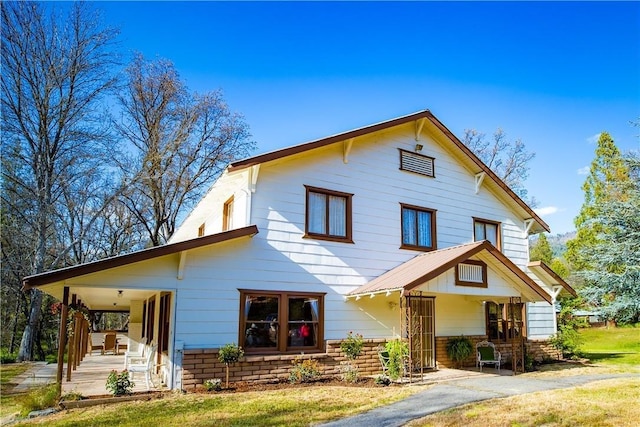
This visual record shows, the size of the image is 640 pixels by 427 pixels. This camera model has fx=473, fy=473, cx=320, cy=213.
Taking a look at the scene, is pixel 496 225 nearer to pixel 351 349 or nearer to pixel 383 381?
pixel 351 349

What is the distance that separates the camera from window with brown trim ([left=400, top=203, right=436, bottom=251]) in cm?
1445

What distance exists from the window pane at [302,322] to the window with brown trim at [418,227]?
364 centimetres

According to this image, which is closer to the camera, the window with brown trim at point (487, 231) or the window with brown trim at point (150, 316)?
the window with brown trim at point (150, 316)

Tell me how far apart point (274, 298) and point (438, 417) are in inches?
202

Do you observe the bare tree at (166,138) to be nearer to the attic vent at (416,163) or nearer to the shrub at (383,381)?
the attic vent at (416,163)

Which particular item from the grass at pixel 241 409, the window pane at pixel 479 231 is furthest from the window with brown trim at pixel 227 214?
the window pane at pixel 479 231

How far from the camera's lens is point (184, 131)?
89.5 feet

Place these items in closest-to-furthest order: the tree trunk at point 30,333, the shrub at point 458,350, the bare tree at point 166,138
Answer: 1. the shrub at point 458,350
2. the tree trunk at point 30,333
3. the bare tree at point 166,138

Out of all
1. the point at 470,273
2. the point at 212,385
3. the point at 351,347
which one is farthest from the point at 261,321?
the point at 470,273

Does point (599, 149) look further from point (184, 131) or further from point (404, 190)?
point (184, 131)

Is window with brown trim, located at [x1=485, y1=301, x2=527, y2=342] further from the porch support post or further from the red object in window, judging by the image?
the porch support post

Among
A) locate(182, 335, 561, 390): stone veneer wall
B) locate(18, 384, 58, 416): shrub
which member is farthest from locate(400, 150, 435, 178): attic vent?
locate(18, 384, 58, 416): shrub

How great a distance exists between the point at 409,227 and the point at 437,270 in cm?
340

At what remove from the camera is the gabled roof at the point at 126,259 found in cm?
890
